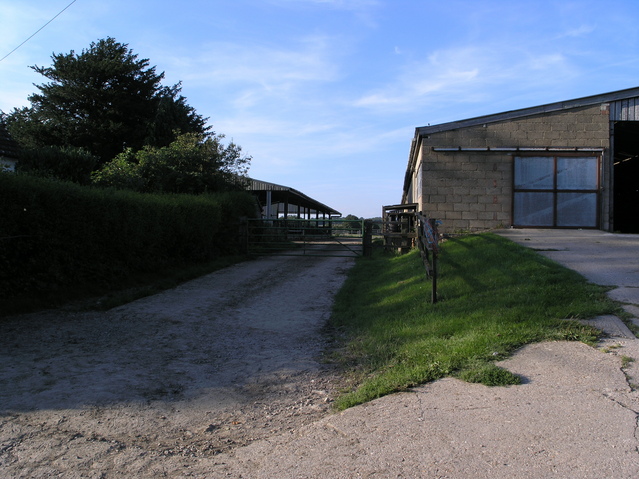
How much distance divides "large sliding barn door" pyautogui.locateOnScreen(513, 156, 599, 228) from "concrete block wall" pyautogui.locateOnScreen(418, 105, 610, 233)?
367 mm

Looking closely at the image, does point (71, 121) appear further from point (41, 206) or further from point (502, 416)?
point (502, 416)

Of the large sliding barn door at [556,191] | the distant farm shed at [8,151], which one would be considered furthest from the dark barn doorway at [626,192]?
the distant farm shed at [8,151]

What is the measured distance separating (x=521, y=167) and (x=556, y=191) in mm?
1384

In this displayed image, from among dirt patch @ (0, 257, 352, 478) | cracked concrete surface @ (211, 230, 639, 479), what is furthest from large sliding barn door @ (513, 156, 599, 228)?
cracked concrete surface @ (211, 230, 639, 479)

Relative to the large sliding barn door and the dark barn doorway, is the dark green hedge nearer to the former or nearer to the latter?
the large sliding barn door

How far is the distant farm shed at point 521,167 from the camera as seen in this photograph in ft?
49.9

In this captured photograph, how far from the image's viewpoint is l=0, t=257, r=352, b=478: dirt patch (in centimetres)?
353

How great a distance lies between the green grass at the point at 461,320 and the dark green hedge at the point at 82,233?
199 inches

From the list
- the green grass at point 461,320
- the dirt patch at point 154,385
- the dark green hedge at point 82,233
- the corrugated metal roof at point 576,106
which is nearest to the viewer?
the dirt patch at point 154,385

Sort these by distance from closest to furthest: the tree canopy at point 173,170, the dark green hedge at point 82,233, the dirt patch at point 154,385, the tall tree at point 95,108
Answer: the dirt patch at point 154,385 < the dark green hedge at point 82,233 < the tree canopy at point 173,170 < the tall tree at point 95,108

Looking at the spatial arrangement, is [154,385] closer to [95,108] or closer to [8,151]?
[8,151]

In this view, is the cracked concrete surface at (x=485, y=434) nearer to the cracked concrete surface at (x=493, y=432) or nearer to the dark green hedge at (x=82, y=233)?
the cracked concrete surface at (x=493, y=432)

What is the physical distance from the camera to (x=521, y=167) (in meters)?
15.3

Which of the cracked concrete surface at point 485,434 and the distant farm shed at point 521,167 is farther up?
the distant farm shed at point 521,167
